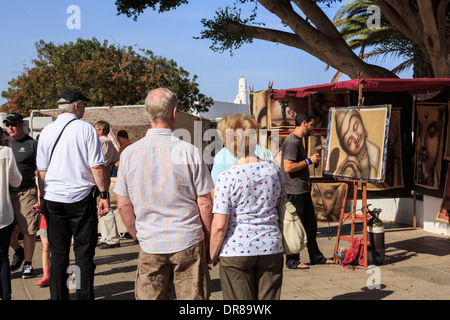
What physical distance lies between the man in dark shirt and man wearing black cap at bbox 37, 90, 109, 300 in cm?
278

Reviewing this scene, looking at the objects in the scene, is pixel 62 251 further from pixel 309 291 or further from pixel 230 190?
pixel 309 291

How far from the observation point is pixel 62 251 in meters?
4.78

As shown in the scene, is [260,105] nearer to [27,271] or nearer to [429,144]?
[429,144]

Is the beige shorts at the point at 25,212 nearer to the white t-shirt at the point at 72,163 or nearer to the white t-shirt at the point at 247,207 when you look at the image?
the white t-shirt at the point at 72,163

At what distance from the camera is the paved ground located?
5.82 meters

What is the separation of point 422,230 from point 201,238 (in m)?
7.69

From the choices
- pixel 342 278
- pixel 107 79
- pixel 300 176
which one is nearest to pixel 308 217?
pixel 300 176

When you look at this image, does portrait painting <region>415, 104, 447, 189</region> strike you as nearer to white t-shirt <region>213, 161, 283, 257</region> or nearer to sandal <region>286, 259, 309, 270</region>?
sandal <region>286, 259, 309, 270</region>

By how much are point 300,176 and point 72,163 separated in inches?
128

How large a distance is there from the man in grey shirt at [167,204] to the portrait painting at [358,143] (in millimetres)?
4251

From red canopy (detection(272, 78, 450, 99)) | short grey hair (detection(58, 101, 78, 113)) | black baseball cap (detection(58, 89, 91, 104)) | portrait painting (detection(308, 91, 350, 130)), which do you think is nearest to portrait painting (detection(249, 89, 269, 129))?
portrait painting (detection(308, 91, 350, 130))

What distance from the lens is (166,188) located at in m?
3.41

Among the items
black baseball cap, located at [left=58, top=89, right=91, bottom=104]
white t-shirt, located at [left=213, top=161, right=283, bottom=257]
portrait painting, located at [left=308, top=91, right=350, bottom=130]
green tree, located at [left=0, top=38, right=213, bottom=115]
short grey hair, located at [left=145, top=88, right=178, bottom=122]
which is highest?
green tree, located at [left=0, top=38, right=213, bottom=115]

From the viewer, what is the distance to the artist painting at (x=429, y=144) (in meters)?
9.50
